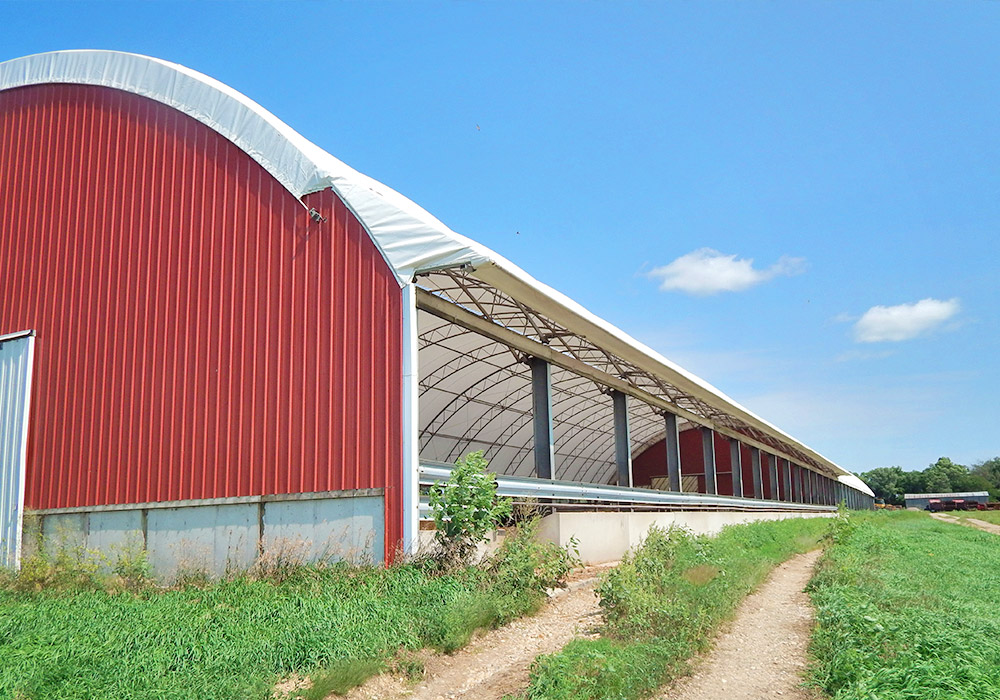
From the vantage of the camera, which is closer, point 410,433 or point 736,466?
point 410,433

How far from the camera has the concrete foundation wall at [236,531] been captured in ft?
45.2

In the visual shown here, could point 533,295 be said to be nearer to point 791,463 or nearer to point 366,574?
point 366,574

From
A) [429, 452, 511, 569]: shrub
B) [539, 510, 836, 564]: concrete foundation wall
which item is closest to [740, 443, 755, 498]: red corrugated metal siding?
[539, 510, 836, 564]: concrete foundation wall

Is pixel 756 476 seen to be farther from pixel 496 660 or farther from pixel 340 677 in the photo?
pixel 340 677

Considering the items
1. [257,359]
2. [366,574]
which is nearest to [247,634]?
[366,574]

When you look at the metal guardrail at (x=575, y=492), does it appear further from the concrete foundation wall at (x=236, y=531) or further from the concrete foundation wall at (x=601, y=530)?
the concrete foundation wall at (x=236, y=531)

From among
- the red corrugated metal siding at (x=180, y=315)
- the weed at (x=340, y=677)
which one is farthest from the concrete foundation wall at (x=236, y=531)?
the weed at (x=340, y=677)

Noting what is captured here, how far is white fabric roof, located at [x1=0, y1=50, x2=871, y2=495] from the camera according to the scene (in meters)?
14.6

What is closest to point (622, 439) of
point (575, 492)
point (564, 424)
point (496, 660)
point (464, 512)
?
point (575, 492)

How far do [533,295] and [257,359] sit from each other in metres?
5.53

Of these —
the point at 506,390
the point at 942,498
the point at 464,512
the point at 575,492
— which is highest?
the point at 506,390

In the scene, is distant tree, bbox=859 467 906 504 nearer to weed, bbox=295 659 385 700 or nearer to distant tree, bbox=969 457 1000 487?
distant tree, bbox=969 457 1000 487

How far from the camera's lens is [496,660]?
10414mm

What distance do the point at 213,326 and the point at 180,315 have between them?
984 mm
